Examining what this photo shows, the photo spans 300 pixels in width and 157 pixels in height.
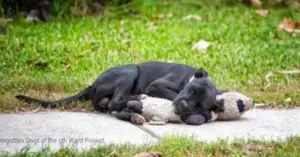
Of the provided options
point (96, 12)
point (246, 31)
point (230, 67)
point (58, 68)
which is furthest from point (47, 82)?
point (96, 12)

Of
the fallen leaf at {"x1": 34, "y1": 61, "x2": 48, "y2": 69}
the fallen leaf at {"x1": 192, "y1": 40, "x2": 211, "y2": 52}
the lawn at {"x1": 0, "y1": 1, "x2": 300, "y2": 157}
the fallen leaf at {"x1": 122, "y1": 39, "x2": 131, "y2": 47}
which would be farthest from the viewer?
the fallen leaf at {"x1": 122, "y1": 39, "x2": 131, "y2": 47}

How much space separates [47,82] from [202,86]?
6.15 feet

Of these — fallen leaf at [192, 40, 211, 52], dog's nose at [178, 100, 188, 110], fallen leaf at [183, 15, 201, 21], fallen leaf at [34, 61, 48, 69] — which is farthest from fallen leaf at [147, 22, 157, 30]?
dog's nose at [178, 100, 188, 110]

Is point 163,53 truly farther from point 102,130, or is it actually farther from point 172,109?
point 102,130

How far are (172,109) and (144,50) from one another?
3112 mm

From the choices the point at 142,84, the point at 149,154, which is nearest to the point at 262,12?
the point at 142,84

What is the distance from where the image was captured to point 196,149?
15.5 ft

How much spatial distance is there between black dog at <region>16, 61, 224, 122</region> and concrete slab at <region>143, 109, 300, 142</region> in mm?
202

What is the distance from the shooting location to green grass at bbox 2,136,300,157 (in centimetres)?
459

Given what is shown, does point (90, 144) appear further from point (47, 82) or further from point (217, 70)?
point (217, 70)

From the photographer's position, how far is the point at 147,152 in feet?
15.1

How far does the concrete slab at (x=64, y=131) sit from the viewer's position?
4.86m

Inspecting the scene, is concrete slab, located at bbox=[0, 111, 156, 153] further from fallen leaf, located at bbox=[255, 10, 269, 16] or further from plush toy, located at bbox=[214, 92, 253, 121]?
fallen leaf, located at bbox=[255, 10, 269, 16]

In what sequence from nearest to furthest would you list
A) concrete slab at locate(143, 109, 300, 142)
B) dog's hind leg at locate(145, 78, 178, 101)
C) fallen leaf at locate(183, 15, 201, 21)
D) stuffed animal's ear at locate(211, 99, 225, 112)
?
1. concrete slab at locate(143, 109, 300, 142)
2. stuffed animal's ear at locate(211, 99, 225, 112)
3. dog's hind leg at locate(145, 78, 178, 101)
4. fallen leaf at locate(183, 15, 201, 21)
